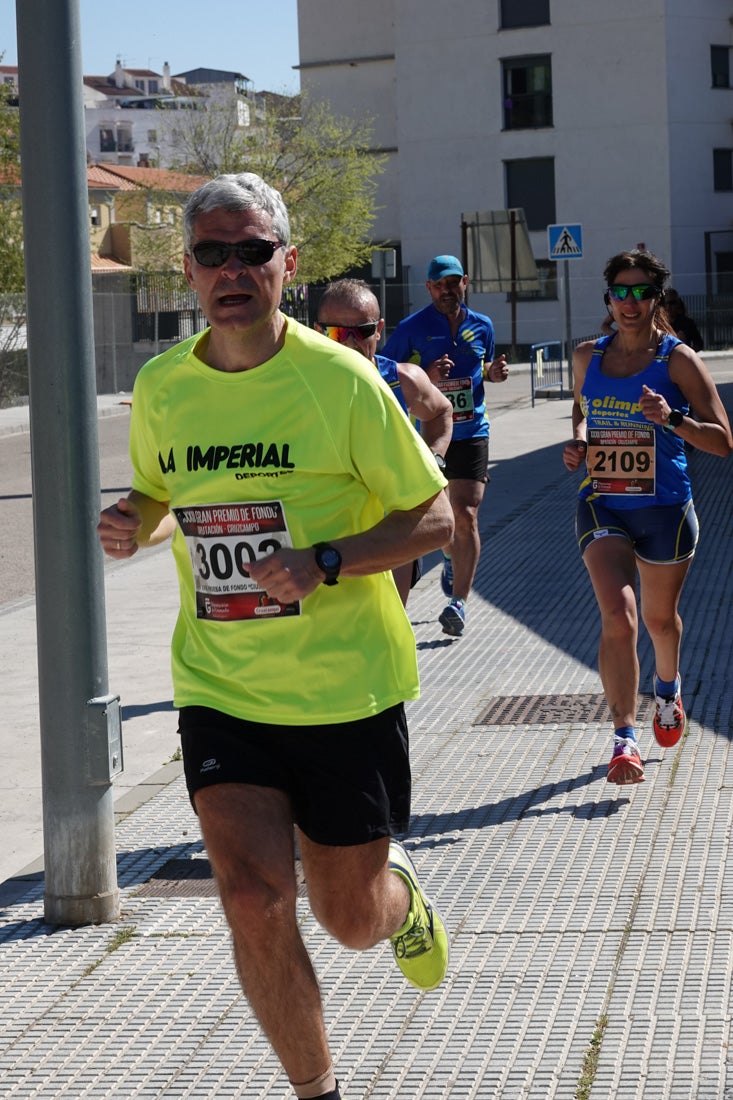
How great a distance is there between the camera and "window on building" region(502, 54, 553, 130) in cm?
5606

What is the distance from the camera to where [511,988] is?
4332 mm

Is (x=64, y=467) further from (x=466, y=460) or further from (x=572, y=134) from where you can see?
(x=572, y=134)

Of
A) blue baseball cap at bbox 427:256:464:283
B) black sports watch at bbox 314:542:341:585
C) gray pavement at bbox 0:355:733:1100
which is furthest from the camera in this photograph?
blue baseball cap at bbox 427:256:464:283

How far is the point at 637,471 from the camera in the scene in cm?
643

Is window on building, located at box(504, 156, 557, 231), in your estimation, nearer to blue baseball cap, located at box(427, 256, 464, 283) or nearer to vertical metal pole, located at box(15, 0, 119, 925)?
blue baseball cap, located at box(427, 256, 464, 283)

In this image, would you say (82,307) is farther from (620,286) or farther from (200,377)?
(620,286)

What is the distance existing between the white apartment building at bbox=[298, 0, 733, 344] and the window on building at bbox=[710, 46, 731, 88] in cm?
5

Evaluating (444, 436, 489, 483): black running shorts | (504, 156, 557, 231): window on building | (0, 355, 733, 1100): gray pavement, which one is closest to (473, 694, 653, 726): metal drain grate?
(0, 355, 733, 1100): gray pavement

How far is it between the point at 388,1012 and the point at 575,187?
53.4m

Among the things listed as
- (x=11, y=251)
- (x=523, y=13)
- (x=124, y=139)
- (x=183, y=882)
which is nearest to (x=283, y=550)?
(x=183, y=882)

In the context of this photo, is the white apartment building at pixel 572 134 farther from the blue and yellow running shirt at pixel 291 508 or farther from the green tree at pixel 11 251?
the blue and yellow running shirt at pixel 291 508

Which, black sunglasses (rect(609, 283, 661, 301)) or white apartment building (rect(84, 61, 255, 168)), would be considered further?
white apartment building (rect(84, 61, 255, 168))

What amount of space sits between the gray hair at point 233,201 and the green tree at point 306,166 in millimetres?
49442

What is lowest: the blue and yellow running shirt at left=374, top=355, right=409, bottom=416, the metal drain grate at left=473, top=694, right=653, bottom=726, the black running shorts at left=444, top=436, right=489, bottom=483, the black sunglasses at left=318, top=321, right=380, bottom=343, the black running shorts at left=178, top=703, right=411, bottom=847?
the metal drain grate at left=473, top=694, right=653, bottom=726
